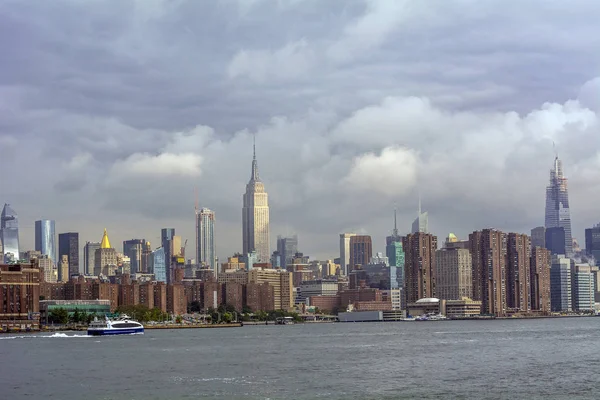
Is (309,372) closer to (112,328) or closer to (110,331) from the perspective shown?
(110,331)

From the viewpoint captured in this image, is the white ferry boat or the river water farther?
the white ferry boat

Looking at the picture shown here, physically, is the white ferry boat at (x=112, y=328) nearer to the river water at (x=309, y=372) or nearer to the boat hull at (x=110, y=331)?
the boat hull at (x=110, y=331)

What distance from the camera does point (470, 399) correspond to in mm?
62219

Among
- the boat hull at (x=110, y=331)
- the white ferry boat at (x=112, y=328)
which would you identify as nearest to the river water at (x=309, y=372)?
the boat hull at (x=110, y=331)

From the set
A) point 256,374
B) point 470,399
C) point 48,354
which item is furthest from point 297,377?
point 48,354

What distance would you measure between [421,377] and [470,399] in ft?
45.5

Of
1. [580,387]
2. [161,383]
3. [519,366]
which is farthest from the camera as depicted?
[519,366]

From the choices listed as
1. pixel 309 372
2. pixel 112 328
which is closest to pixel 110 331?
pixel 112 328

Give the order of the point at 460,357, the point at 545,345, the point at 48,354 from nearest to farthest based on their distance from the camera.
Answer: the point at 460,357, the point at 48,354, the point at 545,345

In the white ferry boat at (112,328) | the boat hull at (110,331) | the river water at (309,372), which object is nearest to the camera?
the river water at (309,372)

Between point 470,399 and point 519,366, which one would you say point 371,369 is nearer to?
point 519,366

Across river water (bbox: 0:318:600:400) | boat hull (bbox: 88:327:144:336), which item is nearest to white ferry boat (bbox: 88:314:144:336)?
boat hull (bbox: 88:327:144:336)

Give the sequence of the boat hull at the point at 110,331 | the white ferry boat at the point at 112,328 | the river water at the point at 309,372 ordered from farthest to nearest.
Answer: the white ferry boat at the point at 112,328 < the boat hull at the point at 110,331 < the river water at the point at 309,372

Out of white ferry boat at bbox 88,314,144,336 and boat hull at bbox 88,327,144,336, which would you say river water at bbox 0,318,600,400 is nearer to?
boat hull at bbox 88,327,144,336
